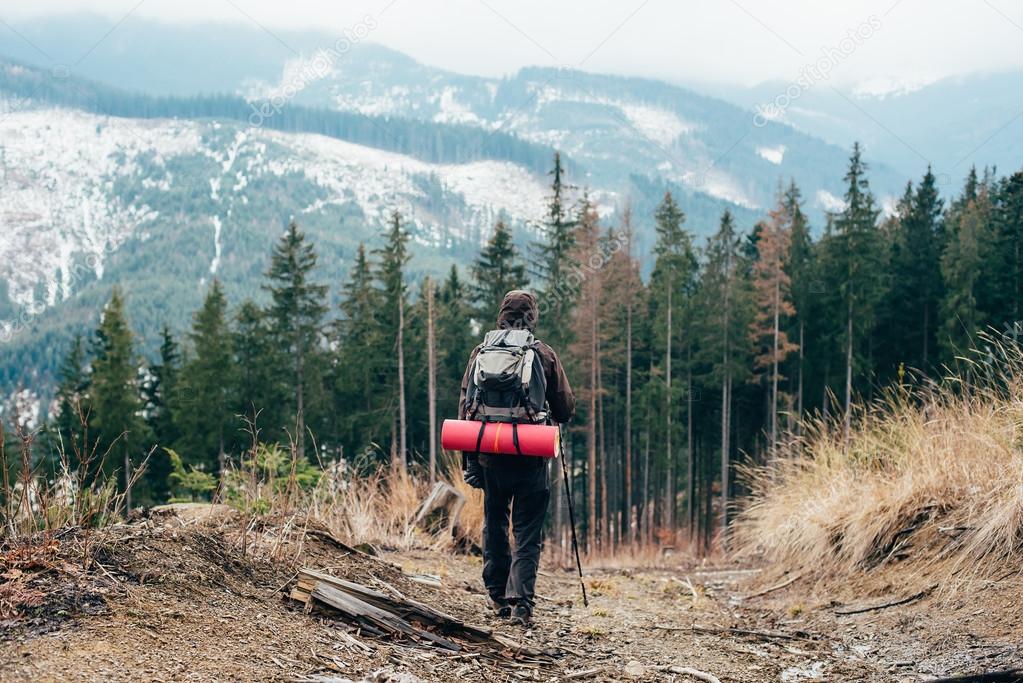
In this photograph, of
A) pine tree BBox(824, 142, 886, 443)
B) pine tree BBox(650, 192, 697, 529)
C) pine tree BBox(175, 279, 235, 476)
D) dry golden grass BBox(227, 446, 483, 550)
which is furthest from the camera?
pine tree BBox(650, 192, 697, 529)

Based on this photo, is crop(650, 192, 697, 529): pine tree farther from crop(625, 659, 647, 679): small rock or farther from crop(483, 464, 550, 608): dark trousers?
crop(625, 659, 647, 679): small rock

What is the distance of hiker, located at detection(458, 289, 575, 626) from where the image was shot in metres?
6.17

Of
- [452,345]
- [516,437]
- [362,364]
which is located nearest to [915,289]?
[452,345]

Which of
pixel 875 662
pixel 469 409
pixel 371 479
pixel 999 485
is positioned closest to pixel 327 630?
pixel 469 409

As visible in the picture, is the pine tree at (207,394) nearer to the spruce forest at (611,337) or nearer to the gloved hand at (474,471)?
the spruce forest at (611,337)

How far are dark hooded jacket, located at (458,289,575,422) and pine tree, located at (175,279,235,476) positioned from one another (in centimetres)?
3547

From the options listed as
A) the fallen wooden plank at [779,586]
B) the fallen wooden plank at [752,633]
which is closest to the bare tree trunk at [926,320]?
the fallen wooden plank at [779,586]

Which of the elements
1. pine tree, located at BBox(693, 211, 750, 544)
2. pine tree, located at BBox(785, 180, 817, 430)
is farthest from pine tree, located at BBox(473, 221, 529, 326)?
pine tree, located at BBox(785, 180, 817, 430)

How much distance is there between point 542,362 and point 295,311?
38858mm

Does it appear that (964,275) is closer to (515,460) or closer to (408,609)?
(515,460)

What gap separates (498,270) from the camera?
39.4 meters

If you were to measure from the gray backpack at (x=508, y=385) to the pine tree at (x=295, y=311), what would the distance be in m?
37.9

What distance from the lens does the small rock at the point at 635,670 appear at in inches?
192

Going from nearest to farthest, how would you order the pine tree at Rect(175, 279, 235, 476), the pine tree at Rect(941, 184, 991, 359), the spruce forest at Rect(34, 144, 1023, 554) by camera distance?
the spruce forest at Rect(34, 144, 1023, 554) < the pine tree at Rect(175, 279, 235, 476) < the pine tree at Rect(941, 184, 991, 359)
